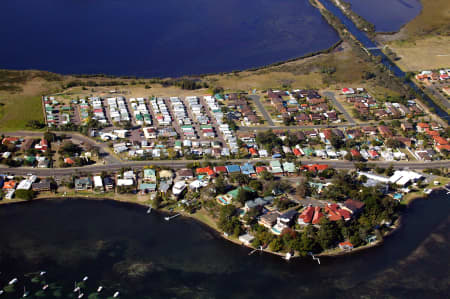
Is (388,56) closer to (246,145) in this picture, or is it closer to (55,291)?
(246,145)

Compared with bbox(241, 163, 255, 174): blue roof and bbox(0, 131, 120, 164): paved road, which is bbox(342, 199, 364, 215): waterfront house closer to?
bbox(241, 163, 255, 174): blue roof

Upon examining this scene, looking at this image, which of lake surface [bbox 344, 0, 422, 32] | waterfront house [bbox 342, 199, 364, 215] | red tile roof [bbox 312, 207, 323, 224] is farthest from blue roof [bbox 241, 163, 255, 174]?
lake surface [bbox 344, 0, 422, 32]

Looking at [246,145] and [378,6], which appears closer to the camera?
[246,145]

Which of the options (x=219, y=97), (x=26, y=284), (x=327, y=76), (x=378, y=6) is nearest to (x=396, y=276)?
(x=26, y=284)

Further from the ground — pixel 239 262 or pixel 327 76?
A: pixel 327 76

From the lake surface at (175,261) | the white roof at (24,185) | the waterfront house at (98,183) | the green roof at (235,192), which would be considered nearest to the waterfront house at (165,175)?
the lake surface at (175,261)

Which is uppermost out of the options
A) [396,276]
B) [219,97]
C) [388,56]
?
[388,56]
